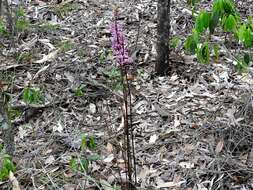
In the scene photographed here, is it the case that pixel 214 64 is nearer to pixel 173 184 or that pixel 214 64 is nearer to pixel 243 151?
pixel 243 151

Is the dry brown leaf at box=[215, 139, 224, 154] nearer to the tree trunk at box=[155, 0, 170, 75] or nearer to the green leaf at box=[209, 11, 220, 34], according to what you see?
the green leaf at box=[209, 11, 220, 34]

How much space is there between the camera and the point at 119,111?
136 inches

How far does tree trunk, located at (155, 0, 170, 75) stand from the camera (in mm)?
3635

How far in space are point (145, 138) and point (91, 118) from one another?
1.65ft

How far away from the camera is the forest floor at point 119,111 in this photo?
109 inches

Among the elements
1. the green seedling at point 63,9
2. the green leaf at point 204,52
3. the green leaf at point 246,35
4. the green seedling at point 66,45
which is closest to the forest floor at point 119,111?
the green seedling at point 66,45

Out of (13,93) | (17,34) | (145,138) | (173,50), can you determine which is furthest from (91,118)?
(17,34)

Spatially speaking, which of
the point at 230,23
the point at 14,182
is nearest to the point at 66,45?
the point at 14,182

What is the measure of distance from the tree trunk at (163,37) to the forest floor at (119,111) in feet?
0.31

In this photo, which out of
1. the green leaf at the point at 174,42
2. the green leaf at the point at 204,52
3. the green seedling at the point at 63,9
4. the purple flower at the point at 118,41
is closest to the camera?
the purple flower at the point at 118,41

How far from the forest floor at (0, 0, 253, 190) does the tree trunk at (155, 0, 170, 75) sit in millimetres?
94

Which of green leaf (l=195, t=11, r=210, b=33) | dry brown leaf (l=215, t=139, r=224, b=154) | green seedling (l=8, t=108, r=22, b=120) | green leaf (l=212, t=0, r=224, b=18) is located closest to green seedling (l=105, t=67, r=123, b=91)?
green seedling (l=8, t=108, r=22, b=120)

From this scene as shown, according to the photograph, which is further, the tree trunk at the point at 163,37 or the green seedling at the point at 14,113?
the tree trunk at the point at 163,37

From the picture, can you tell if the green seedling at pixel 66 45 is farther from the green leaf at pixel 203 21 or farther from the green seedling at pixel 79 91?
the green leaf at pixel 203 21
